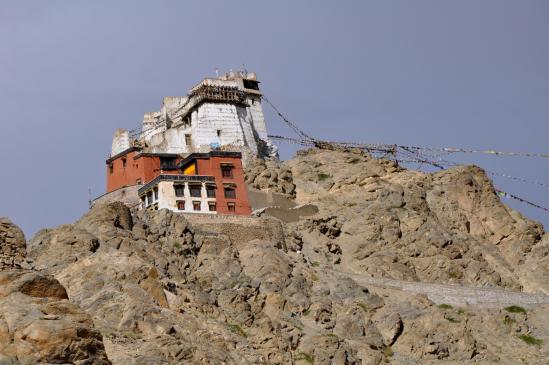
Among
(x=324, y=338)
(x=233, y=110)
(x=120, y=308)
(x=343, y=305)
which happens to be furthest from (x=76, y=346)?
(x=233, y=110)

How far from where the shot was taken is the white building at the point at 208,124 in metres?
133

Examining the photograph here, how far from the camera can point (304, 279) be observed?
100m

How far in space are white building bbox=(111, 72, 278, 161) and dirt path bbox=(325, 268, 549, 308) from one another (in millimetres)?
30149

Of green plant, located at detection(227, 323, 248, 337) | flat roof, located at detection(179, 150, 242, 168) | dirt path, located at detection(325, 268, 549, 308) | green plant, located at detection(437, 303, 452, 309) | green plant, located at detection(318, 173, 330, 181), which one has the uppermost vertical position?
flat roof, located at detection(179, 150, 242, 168)

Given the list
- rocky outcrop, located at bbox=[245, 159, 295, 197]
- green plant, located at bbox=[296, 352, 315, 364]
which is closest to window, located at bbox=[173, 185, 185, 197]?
rocky outcrop, located at bbox=[245, 159, 295, 197]

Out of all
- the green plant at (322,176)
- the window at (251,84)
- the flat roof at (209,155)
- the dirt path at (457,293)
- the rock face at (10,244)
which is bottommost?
the rock face at (10,244)

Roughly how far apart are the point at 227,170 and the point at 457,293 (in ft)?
88.1

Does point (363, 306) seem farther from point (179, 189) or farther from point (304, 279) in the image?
point (179, 189)

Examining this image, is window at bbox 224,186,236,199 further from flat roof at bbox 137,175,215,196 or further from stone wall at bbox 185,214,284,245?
stone wall at bbox 185,214,284,245

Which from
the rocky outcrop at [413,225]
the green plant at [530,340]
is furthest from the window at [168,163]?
the green plant at [530,340]

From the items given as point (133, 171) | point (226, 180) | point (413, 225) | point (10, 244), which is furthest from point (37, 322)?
point (133, 171)

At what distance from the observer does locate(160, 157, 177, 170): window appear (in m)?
126

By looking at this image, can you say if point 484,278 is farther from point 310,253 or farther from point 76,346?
point 76,346

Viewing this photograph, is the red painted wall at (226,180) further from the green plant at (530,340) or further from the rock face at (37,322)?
the rock face at (37,322)
